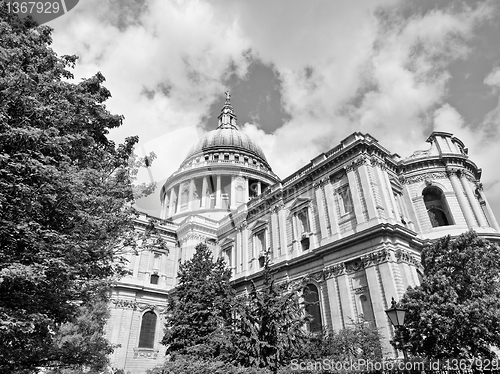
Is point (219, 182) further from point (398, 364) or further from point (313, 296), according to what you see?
point (398, 364)

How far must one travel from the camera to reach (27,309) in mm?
8117

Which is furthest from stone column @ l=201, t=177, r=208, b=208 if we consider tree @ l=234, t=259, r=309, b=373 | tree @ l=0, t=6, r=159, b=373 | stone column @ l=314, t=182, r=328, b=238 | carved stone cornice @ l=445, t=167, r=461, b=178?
tree @ l=0, t=6, r=159, b=373

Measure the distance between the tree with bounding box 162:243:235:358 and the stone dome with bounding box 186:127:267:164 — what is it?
35036 millimetres

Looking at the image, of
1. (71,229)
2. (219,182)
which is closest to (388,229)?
(71,229)

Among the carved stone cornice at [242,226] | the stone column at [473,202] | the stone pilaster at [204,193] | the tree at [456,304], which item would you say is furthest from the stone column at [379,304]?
the stone pilaster at [204,193]

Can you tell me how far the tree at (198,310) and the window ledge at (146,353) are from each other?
33.5 ft

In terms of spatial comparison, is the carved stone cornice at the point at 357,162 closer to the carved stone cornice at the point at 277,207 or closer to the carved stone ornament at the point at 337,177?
the carved stone ornament at the point at 337,177

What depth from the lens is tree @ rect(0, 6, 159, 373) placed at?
25.6 feet

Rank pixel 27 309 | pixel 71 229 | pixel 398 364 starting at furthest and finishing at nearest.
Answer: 1. pixel 398 364
2. pixel 71 229
3. pixel 27 309

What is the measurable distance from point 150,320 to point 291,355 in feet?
79.5

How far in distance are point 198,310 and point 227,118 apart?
55.3 m

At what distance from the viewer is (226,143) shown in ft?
193

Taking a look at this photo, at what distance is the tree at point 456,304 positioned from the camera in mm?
13469

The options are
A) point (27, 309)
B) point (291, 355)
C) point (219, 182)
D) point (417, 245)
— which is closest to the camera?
point (27, 309)
